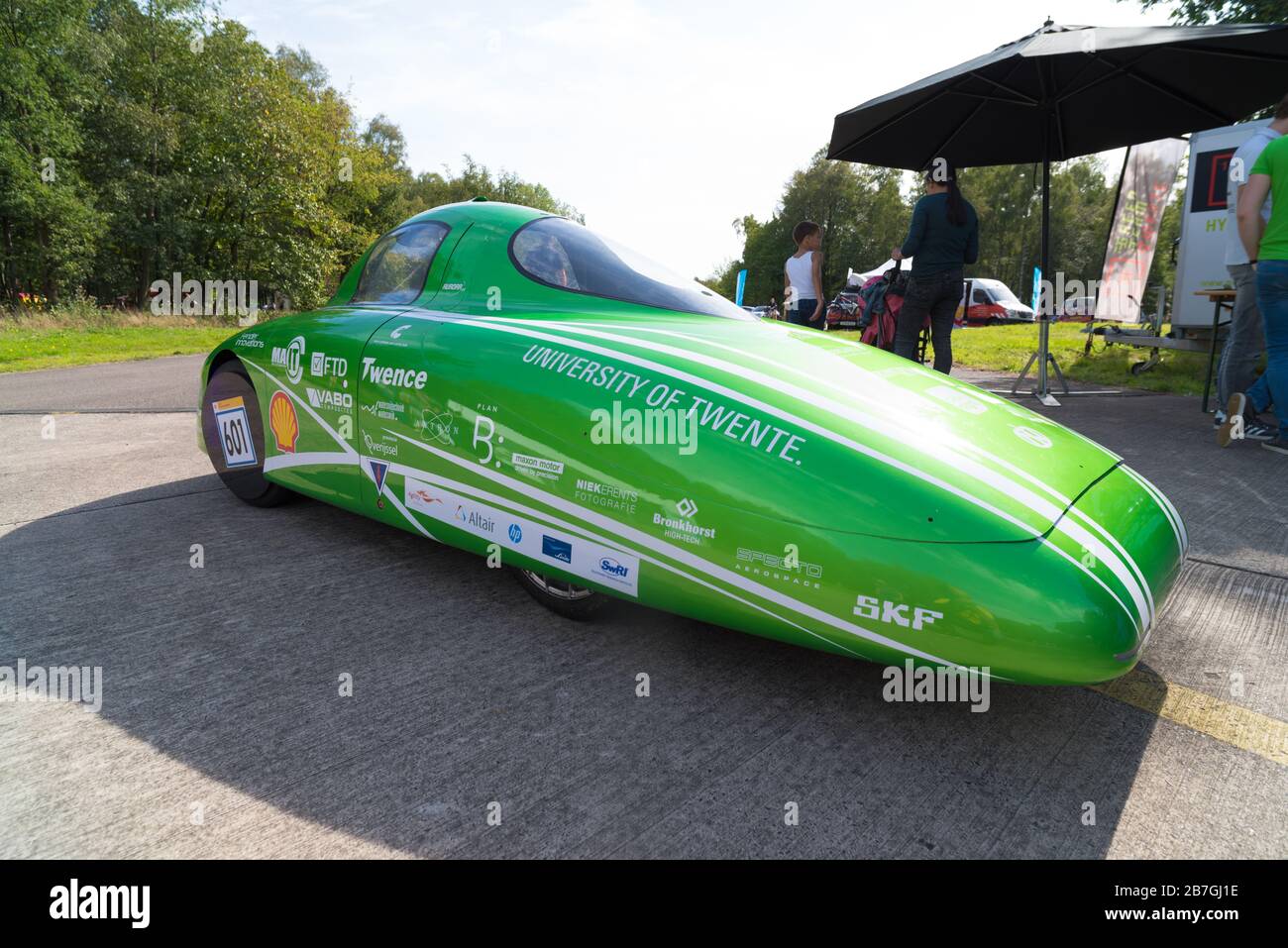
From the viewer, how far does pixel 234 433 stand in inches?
140

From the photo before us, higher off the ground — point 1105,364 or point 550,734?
point 1105,364

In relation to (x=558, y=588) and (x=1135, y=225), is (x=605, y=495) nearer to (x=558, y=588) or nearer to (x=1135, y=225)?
(x=558, y=588)

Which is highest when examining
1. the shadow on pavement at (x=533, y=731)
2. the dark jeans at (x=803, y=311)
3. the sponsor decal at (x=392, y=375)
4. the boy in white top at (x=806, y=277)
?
the boy in white top at (x=806, y=277)

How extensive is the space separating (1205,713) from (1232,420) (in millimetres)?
3748

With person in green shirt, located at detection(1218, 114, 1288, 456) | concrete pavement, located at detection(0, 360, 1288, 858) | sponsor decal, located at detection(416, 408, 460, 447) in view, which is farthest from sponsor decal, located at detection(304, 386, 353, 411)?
person in green shirt, located at detection(1218, 114, 1288, 456)

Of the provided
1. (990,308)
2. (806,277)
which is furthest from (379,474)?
(990,308)

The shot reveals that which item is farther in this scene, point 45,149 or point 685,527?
point 45,149

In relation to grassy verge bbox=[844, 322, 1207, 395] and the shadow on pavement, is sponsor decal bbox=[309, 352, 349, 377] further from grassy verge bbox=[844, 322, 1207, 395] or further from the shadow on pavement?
grassy verge bbox=[844, 322, 1207, 395]

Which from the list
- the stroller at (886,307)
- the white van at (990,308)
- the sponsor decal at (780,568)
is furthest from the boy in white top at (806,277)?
the white van at (990,308)

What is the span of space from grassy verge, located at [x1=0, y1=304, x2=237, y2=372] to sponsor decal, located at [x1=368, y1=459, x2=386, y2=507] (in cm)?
1209

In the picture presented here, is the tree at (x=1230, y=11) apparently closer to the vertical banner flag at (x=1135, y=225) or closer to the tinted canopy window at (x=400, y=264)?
the vertical banner flag at (x=1135, y=225)

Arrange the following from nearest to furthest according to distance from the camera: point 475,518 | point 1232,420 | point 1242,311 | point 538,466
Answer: point 538,466 → point 475,518 → point 1232,420 → point 1242,311

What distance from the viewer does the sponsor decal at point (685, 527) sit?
181 centimetres

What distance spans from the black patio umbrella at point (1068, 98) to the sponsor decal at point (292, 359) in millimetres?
5221
